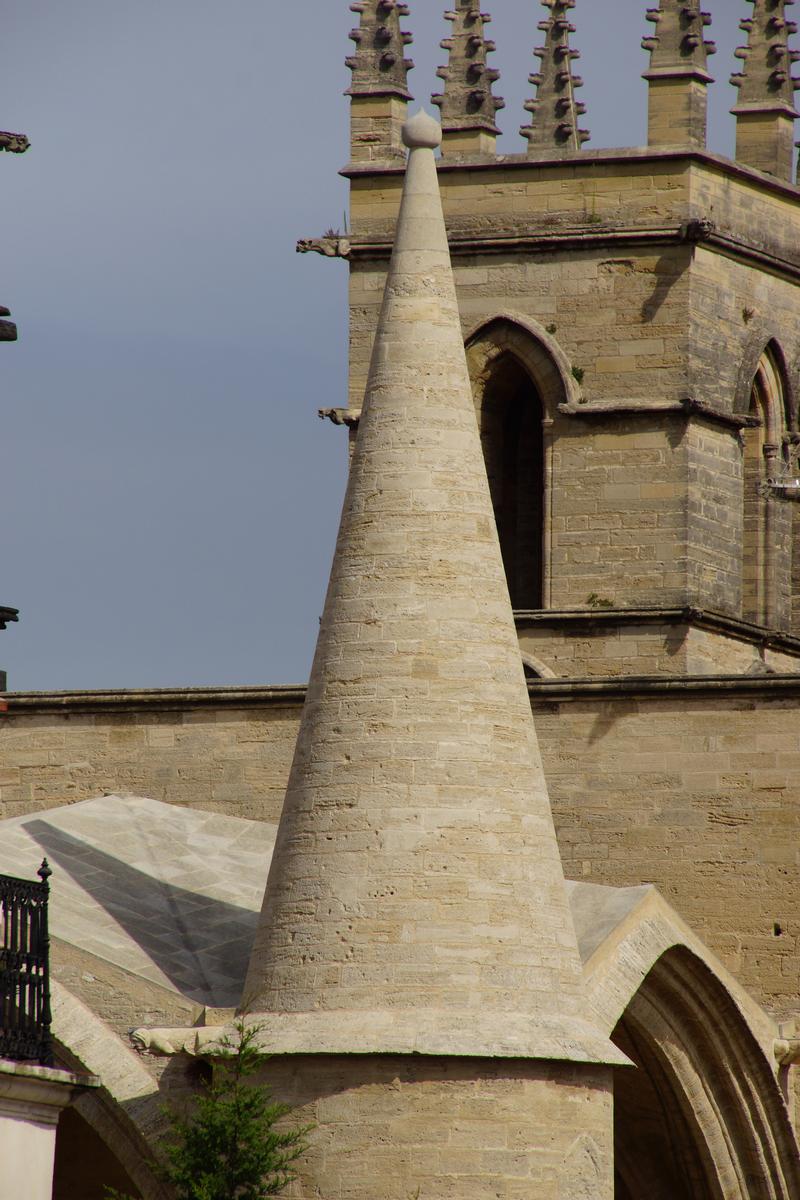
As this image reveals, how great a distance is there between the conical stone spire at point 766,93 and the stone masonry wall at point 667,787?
8345 mm

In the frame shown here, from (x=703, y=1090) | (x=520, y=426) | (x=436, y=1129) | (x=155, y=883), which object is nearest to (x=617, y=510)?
(x=520, y=426)

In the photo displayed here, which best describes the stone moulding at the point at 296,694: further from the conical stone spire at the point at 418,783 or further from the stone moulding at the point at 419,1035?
the stone moulding at the point at 419,1035

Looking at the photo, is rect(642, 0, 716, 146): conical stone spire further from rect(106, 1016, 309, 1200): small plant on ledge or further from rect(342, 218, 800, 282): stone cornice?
rect(106, 1016, 309, 1200): small plant on ledge

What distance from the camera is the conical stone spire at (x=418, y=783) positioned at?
21.0 metres

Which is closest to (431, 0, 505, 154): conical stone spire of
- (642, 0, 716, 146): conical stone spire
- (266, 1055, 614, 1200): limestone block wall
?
(642, 0, 716, 146): conical stone spire

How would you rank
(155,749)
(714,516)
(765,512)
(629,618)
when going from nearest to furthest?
(155,749), (629,618), (714,516), (765,512)

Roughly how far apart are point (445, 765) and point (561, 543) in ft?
37.8

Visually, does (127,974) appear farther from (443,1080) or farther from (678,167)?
(678,167)

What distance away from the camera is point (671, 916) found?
2516 cm

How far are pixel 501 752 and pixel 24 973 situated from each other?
2.96 metres

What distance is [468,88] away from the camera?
34.4 m

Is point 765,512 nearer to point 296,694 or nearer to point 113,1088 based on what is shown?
point 296,694

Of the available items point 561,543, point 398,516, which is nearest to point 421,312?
point 398,516

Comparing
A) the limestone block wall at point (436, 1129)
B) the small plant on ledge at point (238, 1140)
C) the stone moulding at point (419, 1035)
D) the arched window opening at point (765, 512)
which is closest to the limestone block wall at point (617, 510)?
the arched window opening at point (765, 512)
